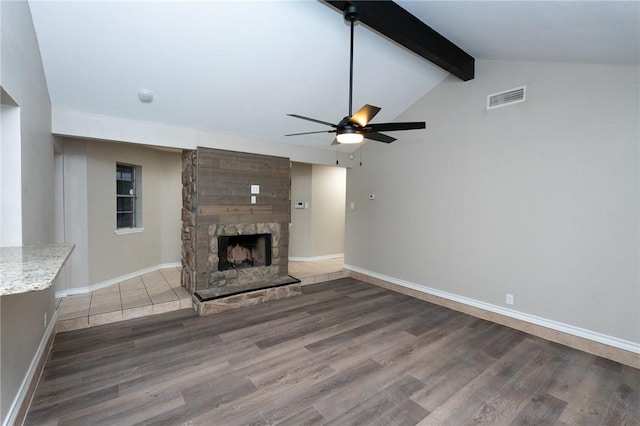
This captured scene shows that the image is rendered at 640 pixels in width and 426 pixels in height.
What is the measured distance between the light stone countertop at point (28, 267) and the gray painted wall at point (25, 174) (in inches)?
11.9

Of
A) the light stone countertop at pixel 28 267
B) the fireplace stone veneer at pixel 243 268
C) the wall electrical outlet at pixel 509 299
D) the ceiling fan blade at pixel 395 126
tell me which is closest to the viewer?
the light stone countertop at pixel 28 267

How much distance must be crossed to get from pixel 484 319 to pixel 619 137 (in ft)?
8.38

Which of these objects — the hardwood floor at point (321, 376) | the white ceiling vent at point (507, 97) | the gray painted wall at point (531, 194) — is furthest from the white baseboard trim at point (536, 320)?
the white ceiling vent at point (507, 97)

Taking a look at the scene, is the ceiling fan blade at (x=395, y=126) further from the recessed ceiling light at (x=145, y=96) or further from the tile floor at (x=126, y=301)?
the tile floor at (x=126, y=301)

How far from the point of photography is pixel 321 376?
2502mm

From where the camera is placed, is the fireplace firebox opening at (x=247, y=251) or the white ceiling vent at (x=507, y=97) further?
the fireplace firebox opening at (x=247, y=251)

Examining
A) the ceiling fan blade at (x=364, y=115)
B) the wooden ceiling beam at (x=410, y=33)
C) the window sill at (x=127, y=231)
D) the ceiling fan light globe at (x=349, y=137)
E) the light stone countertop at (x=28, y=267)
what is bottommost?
the window sill at (x=127, y=231)

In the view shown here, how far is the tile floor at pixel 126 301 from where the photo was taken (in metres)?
3.38

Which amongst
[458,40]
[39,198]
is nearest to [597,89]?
[458,40]

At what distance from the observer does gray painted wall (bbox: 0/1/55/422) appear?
5.73 feet

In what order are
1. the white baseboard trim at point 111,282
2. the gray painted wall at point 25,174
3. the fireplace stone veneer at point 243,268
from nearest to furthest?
the gray painted wall at point 25,174
the white baseboard trim at point 111,282
the fireplace stone veneer at point 243,268

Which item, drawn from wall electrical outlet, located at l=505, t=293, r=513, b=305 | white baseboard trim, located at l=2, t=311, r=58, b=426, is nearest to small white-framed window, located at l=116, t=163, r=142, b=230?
white baseboard trim, located at l=2, t=311, r=58, b=426

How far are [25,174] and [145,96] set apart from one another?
4.98ft

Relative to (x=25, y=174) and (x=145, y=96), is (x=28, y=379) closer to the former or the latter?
(x=25, y=174)
